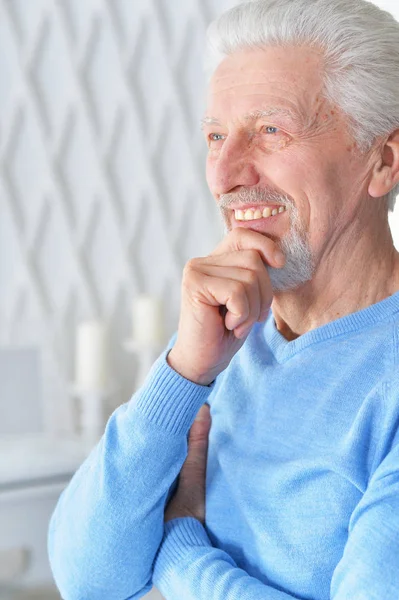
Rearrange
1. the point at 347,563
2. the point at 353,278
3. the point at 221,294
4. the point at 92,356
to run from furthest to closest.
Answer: the point at 92,356 < the point at 353,278 < the point at 221,294 < the point at 347,563

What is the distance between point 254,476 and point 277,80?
0.46 m

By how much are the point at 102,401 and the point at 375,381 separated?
1.20 m

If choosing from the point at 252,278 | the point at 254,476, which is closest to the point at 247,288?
the point at 252,278

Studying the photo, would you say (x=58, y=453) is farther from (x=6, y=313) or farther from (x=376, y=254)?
(x=376, y=254)

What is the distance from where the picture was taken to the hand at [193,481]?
100 cm

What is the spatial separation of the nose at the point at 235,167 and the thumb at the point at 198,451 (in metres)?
0.31

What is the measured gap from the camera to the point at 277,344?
1008 millimetres

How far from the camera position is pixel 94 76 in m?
1.93

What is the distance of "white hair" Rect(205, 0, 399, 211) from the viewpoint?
903mm

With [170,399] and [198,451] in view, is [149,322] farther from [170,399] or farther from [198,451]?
[170,399]

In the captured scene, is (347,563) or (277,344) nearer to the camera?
(347,563)

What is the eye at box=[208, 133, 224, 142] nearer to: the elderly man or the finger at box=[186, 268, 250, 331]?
the elderly man

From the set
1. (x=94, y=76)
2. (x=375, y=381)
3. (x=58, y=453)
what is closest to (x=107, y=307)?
(x=58, y=453)

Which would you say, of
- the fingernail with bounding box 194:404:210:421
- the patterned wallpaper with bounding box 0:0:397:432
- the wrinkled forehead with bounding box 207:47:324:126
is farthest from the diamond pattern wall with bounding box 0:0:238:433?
the wrinkled forehead with bounding box 207:47:324:126
